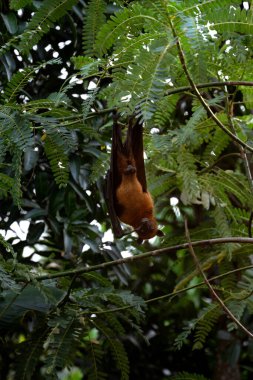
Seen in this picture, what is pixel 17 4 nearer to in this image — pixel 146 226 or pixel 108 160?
pixel 108 160

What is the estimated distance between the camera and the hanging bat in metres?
3.18

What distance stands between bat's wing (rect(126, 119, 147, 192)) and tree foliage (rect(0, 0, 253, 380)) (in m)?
0.07

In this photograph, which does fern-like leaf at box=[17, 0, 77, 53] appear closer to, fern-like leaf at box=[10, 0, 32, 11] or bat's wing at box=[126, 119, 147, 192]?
fern-like leaf at box=[10, 0, 32, 11]

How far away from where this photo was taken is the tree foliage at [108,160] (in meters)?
1.91

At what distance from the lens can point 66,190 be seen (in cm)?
352

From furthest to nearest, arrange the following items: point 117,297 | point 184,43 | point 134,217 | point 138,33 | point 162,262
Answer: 1. point 162,262
2. point 134,217
3. point 117,297
4. point 138,33
5. point 184,43

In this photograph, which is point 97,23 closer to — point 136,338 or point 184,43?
point 184,43

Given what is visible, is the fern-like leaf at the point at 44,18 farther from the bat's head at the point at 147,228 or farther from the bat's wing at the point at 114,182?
the bat's head at the point at 147,228

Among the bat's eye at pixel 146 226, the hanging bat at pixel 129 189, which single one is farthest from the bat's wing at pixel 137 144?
the bat's eye at pixel 146 226

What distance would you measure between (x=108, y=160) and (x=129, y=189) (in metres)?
0.20

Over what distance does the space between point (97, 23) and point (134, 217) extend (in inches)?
58.1

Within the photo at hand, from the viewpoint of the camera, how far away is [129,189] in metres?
3.36

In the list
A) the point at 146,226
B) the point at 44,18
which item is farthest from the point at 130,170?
the point at 44,18

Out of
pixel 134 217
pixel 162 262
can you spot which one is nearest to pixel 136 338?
pixel 162 262
